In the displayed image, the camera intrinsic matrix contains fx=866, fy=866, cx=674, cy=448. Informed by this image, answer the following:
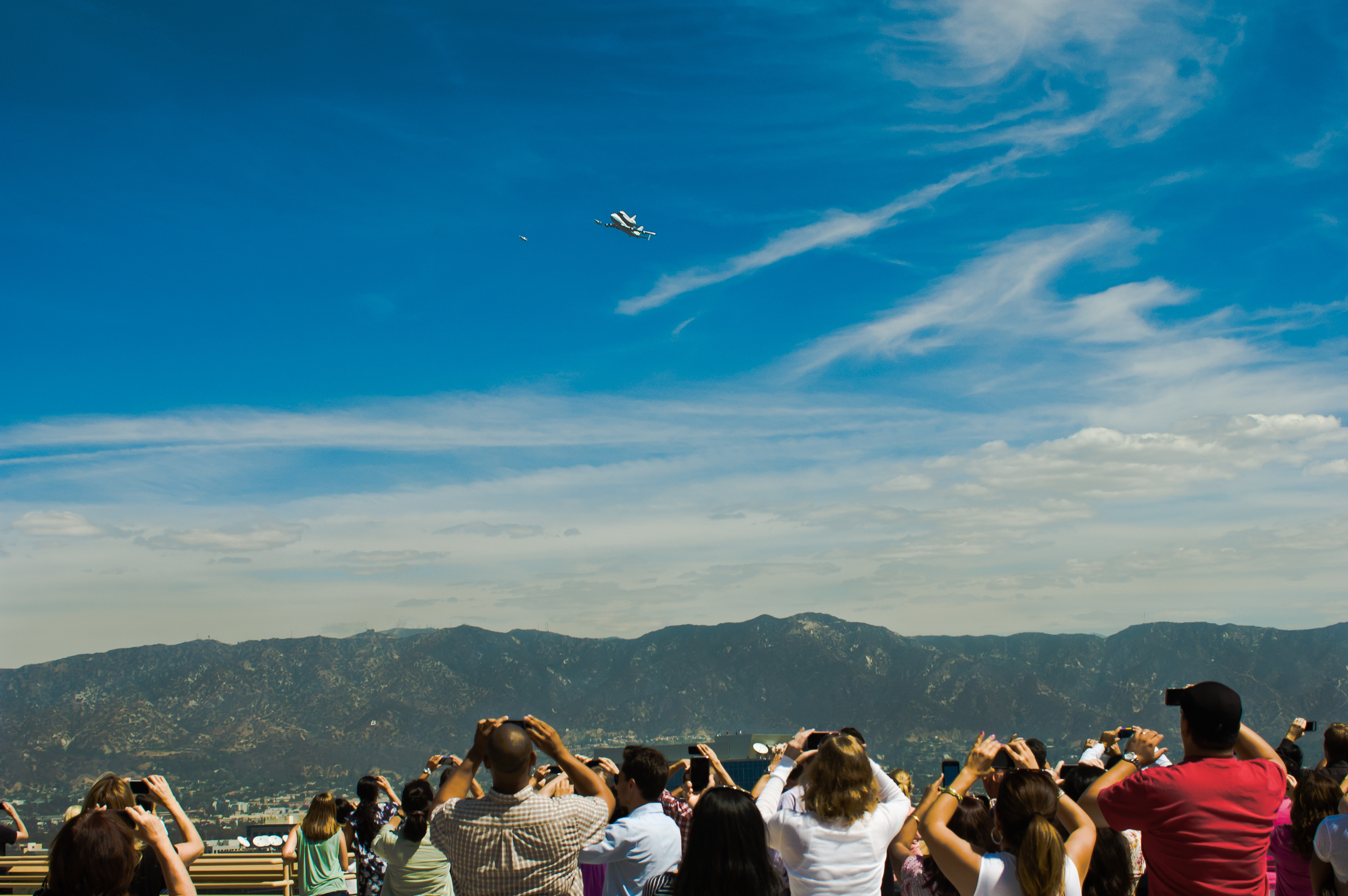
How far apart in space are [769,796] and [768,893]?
134 centimetres

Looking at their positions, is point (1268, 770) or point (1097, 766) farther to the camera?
point (1097, 766)

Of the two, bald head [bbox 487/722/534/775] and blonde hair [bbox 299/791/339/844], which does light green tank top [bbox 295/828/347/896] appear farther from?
bald head [bbox 487/722/534/775]

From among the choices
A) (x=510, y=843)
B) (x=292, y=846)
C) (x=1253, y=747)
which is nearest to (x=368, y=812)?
(x=292, y=846)

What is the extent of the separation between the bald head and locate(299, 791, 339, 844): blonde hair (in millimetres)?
5019

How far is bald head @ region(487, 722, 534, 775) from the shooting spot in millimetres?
4875

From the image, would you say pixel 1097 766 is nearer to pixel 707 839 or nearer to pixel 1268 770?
pixel 1268 770

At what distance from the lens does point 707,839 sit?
184 inches

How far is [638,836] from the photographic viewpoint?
18.3ft

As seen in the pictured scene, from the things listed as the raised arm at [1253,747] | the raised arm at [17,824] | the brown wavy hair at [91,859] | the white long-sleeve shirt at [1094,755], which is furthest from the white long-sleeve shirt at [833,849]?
the raised arm at [17,824]

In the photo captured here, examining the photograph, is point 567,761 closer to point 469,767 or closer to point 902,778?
point 469,767

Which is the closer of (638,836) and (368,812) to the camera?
(638,836)

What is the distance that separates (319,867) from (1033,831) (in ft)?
24.7

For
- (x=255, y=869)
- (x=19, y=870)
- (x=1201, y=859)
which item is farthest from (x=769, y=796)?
(x=19, y=870)

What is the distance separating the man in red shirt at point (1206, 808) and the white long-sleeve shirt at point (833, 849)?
4.41ft
